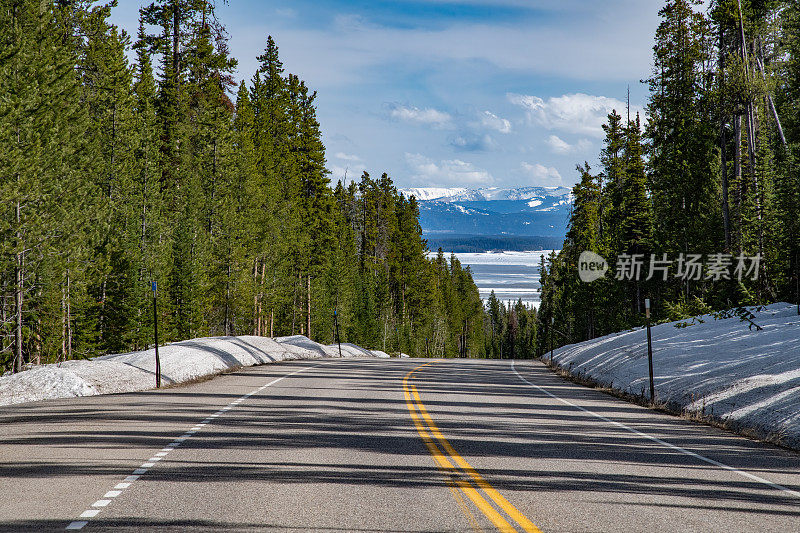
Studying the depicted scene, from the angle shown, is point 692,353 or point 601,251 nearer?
point 692,353

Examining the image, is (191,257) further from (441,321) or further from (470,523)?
(441,321)

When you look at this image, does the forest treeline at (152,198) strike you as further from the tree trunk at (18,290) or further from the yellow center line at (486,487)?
the yellow center line at (486,487)

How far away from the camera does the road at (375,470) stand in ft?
18.5

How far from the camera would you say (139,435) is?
10.1m

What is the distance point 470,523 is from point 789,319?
2000 centimetres

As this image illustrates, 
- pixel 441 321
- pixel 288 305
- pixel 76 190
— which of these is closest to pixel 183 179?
pixel 76 190

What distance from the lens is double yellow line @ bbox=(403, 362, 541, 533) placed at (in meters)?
5.52

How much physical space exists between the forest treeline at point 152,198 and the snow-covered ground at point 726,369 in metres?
20.2

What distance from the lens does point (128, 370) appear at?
1886 centimetres

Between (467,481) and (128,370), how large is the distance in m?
14.8

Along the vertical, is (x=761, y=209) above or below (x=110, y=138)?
below

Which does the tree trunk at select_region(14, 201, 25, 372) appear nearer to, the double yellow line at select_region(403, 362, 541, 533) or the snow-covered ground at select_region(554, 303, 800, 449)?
the double yellow line at select_region(403, 362, 541, 533)

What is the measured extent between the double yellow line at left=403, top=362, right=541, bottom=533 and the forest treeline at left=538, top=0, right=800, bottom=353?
1936cm

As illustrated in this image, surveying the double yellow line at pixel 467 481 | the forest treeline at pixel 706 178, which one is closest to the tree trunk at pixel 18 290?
the double yellow line at pixel 467 481
